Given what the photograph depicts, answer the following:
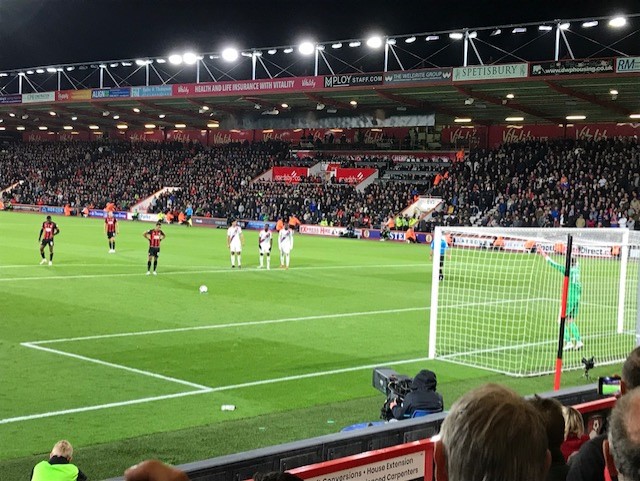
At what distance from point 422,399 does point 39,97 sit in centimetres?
6293

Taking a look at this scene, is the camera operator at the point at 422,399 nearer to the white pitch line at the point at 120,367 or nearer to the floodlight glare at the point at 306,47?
the white pitch line at the point at 120,367

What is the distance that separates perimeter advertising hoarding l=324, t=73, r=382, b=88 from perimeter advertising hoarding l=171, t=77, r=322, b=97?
856 millimetres

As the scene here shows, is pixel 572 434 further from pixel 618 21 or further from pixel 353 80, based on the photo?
pixel 353 80

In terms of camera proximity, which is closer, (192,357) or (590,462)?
(590,462)

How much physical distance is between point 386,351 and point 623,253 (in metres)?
6.18

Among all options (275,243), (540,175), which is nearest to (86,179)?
(275,243)

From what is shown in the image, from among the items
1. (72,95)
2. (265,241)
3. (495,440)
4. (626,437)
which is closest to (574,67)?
(265,241)

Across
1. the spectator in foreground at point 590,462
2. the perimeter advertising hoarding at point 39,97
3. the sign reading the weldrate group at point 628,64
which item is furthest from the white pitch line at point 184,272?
the perimeter advertising hoarding at point 39,97

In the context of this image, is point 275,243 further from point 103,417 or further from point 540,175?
point 103,417

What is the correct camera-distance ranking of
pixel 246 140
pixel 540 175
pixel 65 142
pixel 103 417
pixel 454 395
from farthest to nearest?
pixel 65 142 → pixel 246 140 → pixel 540 175 → pixel 454 395 → pixel 103 417

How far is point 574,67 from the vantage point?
3853 centimetres

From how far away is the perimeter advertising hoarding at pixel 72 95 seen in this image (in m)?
61.3

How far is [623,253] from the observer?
18.0 metres

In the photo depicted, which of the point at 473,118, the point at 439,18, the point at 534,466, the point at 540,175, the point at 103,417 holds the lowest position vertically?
the point at 103,417
